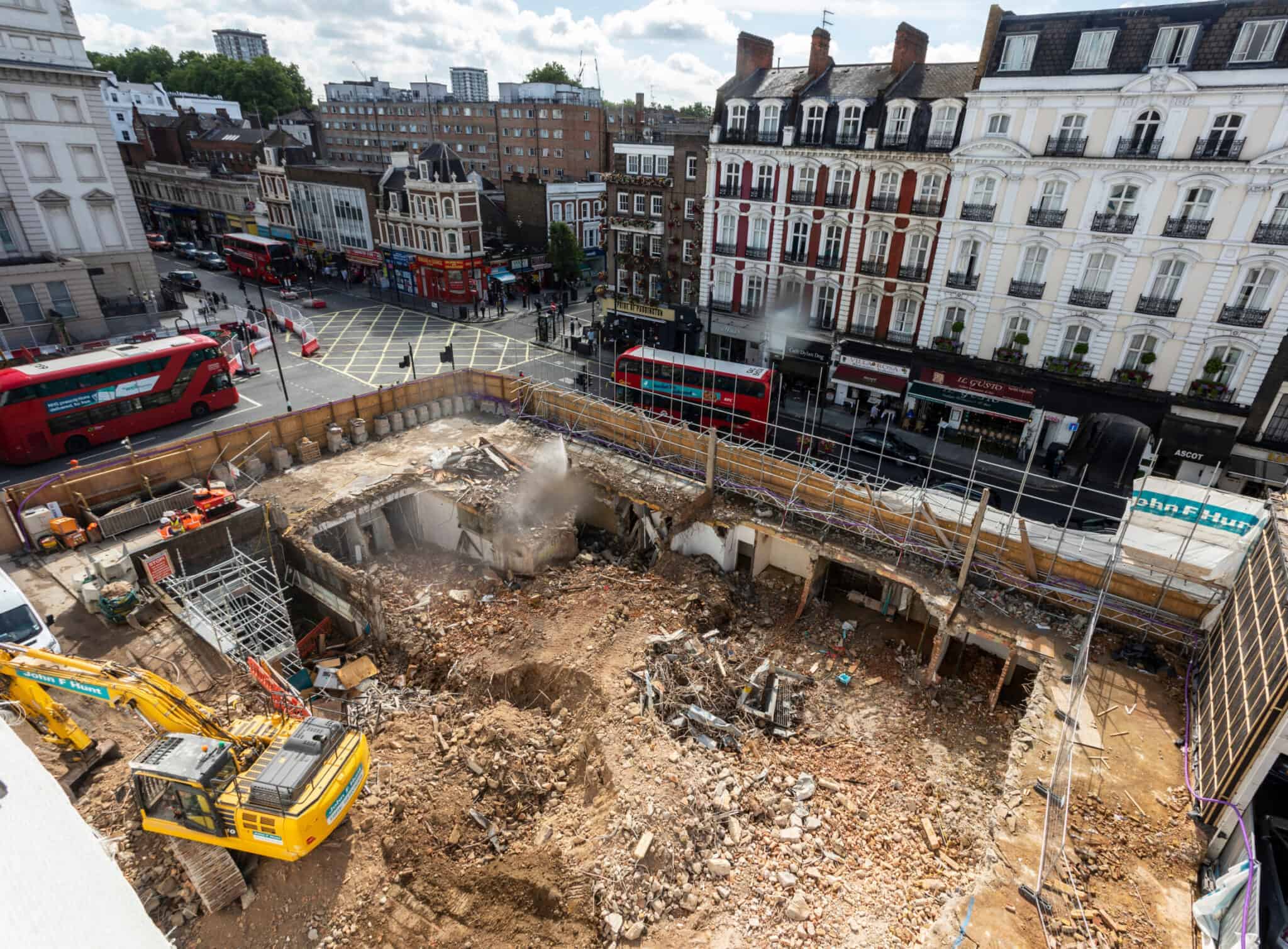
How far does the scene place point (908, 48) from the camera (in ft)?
108

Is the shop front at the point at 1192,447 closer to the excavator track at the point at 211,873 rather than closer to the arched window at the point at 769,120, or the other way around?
the arched window at the point at 769,120

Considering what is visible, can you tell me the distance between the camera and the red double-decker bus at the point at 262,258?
191ft

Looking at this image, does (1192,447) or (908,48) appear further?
(908,48)

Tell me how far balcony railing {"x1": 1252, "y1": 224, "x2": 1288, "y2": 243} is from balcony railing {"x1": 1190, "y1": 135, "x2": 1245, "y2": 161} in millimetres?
2799

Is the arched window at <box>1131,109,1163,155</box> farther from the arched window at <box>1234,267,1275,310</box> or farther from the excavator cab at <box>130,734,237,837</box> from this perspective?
the excavator cab at <box>130,734,237,837</box>

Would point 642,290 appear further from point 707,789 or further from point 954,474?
point 707,789

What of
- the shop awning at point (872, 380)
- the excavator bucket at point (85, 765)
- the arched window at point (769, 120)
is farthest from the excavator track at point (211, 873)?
the arched window at point (769, 120)

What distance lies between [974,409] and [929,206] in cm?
999

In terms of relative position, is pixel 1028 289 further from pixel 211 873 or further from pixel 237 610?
pixel 211 873

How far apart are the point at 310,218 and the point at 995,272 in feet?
200

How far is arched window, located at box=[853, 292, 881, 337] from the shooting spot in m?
34.7

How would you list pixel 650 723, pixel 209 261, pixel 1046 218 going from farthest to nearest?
pixel 209 261, pixel 1046 218, pixel 650 723

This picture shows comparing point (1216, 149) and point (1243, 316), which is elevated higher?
point (1216, 149)

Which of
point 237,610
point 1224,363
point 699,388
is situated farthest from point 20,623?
point 1224,363
